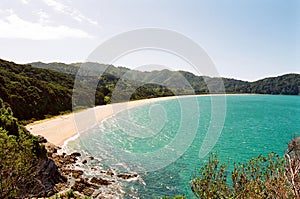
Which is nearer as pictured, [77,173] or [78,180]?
[78,180]

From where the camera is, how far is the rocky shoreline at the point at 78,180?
2316 cm

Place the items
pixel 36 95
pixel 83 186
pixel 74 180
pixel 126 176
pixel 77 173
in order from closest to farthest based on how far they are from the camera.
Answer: pixel 83 186, pixel 74 180, pixel 77 173, pixel 126 176, pixel 36 95

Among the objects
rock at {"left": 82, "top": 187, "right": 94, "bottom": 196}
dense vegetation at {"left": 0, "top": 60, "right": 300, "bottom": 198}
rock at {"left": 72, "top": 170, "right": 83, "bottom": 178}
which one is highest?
dense vegetation at {"left": 0, "top": 60, "right": 300, "bottom": 198}

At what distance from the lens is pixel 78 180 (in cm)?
2612

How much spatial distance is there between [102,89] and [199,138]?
70420 millimetres

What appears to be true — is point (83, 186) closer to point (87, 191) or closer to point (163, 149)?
point (87, 191)

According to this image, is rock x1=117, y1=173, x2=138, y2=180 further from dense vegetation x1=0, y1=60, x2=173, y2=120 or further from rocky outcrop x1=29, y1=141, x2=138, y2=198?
dense vegetation x1=0, y1=60, x2=173, y2=120

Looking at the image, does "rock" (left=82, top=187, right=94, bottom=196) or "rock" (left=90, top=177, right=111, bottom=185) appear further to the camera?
"rock" (left=90, top=177, right=111, bottom=185)

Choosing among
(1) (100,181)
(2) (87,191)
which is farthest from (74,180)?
(2) (87,191)

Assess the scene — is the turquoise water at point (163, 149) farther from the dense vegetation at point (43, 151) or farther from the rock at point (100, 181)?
the dense vegetation at point (43, 151)

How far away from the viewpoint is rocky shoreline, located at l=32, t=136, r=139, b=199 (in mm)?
23156

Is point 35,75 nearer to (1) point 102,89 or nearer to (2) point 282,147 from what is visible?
(1) point 102,89

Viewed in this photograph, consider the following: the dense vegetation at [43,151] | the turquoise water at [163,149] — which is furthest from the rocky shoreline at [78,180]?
the dense vegetation at [43,151]

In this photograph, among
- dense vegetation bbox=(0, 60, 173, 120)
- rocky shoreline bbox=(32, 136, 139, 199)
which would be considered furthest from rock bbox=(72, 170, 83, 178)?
dense vegetation bbox=(0, 60, 173, 120)
